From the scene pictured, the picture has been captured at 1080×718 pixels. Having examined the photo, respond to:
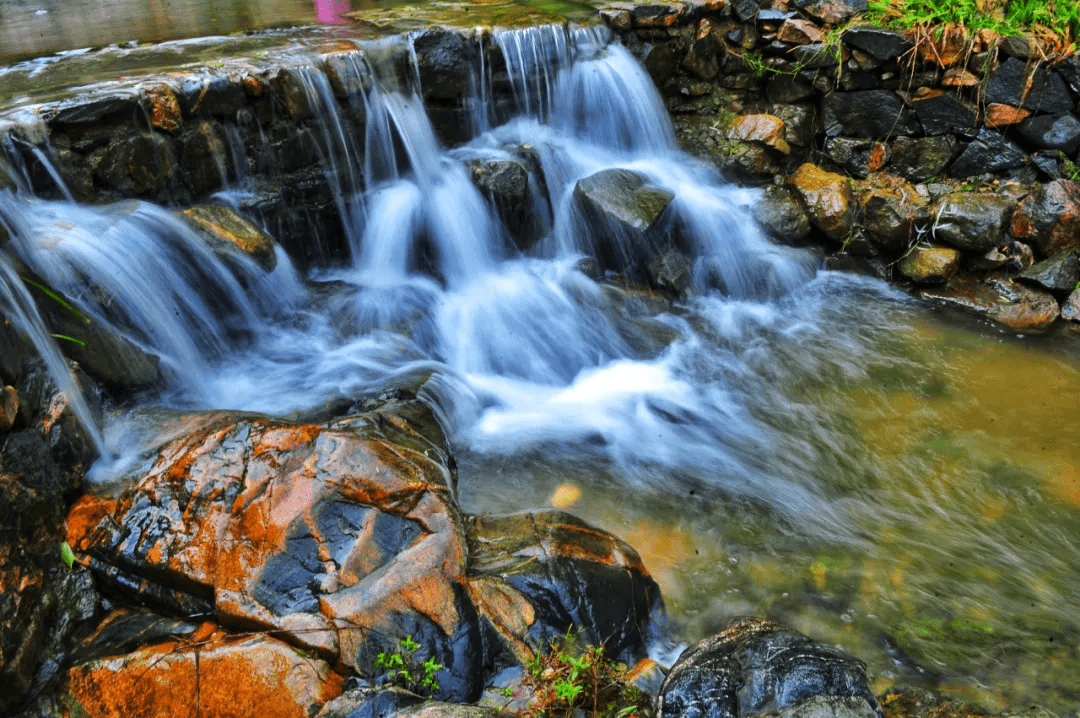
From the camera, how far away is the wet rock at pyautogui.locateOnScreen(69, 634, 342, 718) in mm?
2635

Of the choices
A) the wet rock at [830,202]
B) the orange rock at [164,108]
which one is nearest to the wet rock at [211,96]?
the orange rock at [164,108]

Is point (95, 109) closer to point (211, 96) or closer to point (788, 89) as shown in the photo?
point (211, 96)

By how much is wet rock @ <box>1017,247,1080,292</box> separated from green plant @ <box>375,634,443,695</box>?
6126mm

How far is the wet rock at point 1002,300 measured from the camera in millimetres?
6230

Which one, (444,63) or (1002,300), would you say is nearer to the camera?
(1002,300)

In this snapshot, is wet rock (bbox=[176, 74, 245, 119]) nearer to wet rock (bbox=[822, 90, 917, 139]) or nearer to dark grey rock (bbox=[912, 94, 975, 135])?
wet rock (bbox=[822, 90, 917, 139])

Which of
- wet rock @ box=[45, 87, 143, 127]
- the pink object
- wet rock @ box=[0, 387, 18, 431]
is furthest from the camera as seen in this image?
the pink object

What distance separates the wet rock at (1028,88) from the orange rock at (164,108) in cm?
686

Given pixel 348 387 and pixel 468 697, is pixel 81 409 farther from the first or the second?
pixel 468 697

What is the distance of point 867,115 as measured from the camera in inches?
285

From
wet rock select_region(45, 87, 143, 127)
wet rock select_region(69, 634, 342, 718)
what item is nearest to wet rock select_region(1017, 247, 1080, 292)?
wet rock select_region(69, 634, 342, 718)

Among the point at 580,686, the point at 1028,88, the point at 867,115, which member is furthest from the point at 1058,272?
the point at 580,686

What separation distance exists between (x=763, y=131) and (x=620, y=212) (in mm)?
2126

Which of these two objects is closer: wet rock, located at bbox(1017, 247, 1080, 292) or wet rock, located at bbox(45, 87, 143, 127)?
wet rock, located at bbox(45, 87, 143, 127)
